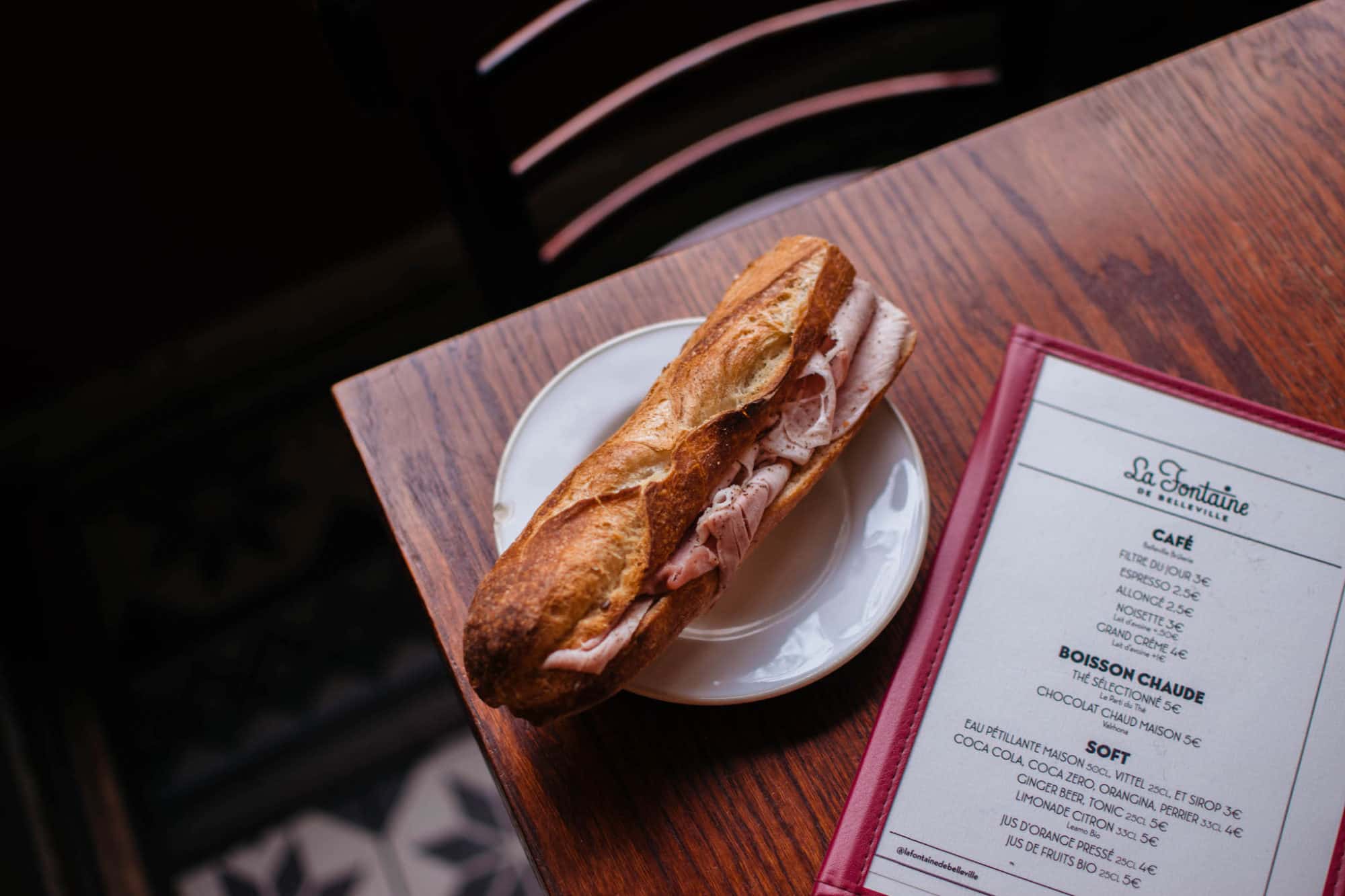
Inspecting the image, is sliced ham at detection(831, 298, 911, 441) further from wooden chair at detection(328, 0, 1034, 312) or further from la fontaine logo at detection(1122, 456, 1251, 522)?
wooden chair at detection(328, 0, 1034, 312)

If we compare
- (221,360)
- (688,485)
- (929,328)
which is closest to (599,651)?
(688,485)

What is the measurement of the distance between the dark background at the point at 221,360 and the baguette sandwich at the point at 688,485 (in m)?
0.59

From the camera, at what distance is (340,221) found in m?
1.50

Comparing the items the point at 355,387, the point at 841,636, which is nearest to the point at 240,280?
the point at 355,387

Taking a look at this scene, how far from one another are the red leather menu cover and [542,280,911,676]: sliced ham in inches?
3.7

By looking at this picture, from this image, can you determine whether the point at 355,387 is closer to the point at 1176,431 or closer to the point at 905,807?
the point at 905,807

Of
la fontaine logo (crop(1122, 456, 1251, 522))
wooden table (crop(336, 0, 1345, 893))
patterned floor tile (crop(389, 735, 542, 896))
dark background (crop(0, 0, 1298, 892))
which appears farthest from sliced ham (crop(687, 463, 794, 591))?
patterned floor tile (crop(389, 735, 542, 896))

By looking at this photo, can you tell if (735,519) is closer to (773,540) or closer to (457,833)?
(773,540)

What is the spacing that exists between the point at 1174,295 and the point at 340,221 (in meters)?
1.24

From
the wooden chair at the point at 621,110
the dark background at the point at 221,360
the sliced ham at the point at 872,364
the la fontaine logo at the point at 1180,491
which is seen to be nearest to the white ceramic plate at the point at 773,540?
the sliced ham at the point at 872,364

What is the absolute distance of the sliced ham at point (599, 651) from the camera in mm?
487

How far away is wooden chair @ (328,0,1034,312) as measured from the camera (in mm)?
751

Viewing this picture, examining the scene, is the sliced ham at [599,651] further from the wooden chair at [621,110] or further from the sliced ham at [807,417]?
the wooden chair at [621,110]

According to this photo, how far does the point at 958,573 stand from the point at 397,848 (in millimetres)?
963
